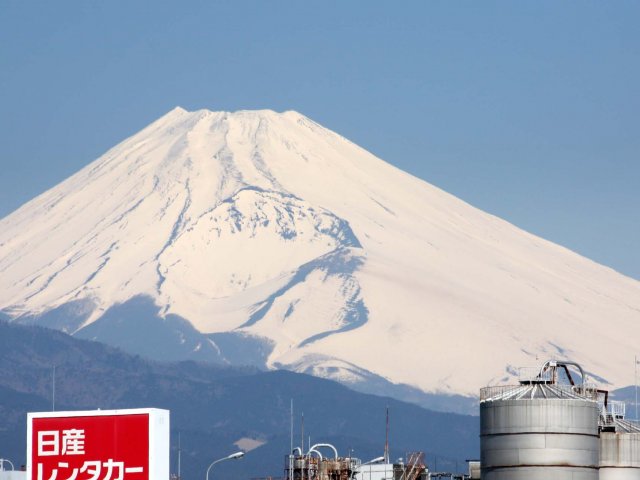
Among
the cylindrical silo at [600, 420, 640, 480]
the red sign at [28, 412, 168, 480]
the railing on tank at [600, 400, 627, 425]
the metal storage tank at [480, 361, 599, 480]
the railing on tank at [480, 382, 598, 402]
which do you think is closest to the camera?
the red sign at [28, 412, 168, 480]

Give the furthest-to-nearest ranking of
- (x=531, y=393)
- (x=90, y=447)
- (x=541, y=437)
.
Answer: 1. (x=531, y=393)
2. (x=541, y=437)
3. (x=90, y=447)

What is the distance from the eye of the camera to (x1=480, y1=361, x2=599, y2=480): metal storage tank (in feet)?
256

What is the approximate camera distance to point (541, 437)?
258ft

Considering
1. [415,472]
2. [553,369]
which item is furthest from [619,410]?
[415,472]

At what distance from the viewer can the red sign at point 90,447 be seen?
4300 cm

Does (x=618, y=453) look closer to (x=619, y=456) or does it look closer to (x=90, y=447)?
(x=619, y=456)

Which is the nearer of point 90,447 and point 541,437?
point 90,447

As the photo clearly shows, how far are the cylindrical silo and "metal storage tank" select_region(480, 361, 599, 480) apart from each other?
1791 millimetres

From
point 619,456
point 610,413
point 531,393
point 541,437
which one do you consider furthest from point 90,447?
point 610,413

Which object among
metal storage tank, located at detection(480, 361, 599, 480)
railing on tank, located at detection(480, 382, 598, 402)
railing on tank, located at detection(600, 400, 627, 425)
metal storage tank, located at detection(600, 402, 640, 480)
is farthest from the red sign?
railing on tank, located at detection(600, 400, 627, 425)

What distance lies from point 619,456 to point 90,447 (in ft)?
138

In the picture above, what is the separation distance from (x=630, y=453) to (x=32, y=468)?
42807mm

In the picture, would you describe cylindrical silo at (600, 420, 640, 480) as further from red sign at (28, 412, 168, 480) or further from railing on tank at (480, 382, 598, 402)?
red sign at (28, 412, 168, 480)

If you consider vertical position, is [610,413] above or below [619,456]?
above
